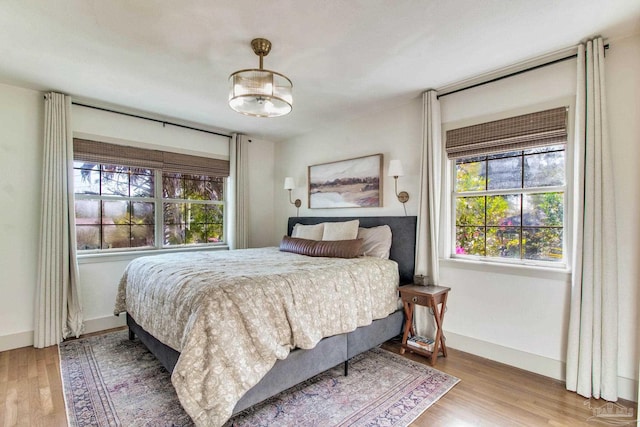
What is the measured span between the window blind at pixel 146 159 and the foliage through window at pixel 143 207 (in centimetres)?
13

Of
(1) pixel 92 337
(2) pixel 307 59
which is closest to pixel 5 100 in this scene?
(1) pixel 92 337

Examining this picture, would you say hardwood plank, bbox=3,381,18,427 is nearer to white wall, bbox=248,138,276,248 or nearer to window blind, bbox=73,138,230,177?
window blind, bbox=73,138,230,177

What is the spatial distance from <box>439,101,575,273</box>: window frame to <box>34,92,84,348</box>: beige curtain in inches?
148

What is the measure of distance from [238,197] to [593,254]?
12.8ft

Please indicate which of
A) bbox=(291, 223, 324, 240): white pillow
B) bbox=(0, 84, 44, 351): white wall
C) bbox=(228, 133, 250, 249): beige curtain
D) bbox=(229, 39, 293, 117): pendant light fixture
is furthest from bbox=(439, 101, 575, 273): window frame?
bbox=(0, 84, 44, 351): white wall

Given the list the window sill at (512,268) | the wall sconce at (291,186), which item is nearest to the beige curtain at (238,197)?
the wall sconce at (291,186)

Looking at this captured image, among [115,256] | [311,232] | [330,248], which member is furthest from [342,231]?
[115,256]

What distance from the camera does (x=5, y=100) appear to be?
117 inches

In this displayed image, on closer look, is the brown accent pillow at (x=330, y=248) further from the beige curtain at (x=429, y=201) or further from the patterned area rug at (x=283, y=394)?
the patterned area rug at (x=283, y=394)

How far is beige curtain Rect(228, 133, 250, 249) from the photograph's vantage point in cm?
447

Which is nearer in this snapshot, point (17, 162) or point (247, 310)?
point (247, 310)

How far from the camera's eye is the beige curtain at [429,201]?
297cm

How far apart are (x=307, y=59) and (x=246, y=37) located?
0.51m

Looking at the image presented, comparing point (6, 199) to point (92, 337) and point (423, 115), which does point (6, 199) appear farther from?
point (423, 115)
